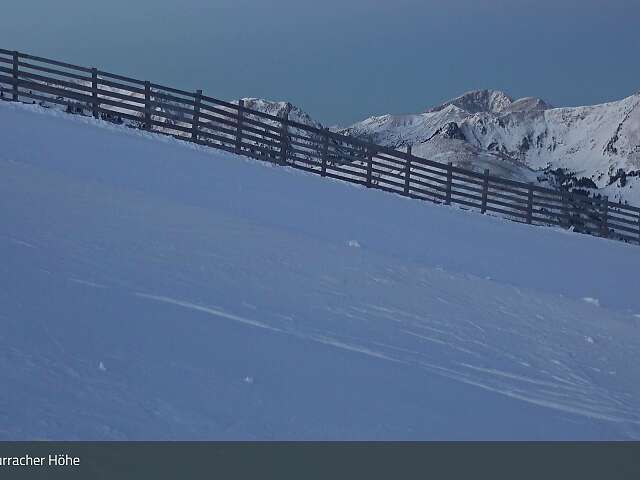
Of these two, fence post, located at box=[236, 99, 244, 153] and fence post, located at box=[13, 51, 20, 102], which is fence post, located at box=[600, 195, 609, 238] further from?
fence post, located at box=[13, 51, 20, 102]

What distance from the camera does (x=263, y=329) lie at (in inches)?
284

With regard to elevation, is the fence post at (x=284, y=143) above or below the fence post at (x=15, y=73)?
below

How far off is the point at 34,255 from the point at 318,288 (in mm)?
2817

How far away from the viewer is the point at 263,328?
7234mm

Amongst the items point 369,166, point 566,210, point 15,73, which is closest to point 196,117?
point 15,73

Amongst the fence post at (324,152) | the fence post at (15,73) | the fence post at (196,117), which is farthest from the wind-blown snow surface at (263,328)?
the fence post at (324,152)

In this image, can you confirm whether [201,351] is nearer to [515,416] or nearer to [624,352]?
[515,416]

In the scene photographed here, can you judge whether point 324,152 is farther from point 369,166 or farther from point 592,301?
point 592,301
